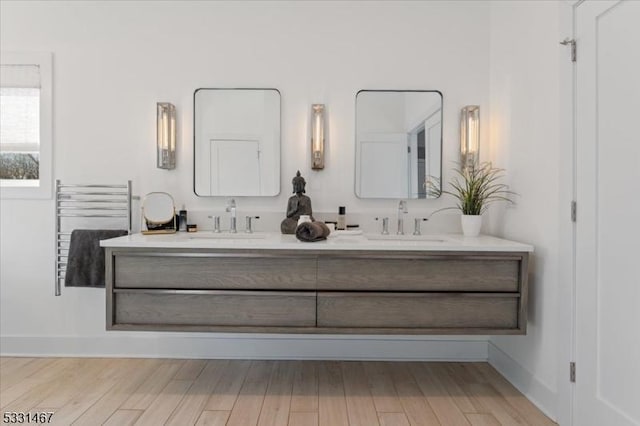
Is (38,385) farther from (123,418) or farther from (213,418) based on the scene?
(213,418)

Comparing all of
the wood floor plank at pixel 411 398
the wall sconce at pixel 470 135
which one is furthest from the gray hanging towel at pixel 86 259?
the wall sconce at pixel 470 135

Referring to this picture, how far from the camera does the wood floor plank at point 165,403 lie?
1973 millimetres

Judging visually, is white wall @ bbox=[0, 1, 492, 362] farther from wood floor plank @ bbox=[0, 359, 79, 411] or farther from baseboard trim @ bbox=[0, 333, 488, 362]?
wood floor plank @ bbox=[0, 359, 79, 411]

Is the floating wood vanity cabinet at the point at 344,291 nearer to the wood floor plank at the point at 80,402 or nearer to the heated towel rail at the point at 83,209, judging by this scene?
the wood floor plank at the point at 80,402

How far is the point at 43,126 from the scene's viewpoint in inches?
107

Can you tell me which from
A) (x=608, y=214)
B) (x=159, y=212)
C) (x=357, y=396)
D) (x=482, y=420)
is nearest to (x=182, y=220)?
(x=159, y=212)

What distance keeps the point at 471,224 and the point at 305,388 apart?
1.35 m

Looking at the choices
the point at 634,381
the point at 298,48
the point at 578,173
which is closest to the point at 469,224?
the point at 578,173

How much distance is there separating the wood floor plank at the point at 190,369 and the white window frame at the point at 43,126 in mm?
1413

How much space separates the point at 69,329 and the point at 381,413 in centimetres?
208

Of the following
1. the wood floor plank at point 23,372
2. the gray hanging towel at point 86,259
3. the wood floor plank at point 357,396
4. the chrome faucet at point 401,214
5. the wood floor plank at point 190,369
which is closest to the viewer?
the wood floor plank at point 357,396

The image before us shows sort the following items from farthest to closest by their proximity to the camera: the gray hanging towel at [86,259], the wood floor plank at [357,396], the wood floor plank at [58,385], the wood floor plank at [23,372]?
the gray hanging towel at [86,259], the wood floor plank at [23,372], the wood floor plank at [58,385], the wood floor plank at [357,396]

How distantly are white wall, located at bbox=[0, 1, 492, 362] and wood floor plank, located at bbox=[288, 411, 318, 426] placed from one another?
27.4 inches

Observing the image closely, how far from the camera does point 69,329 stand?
2.76 meters
